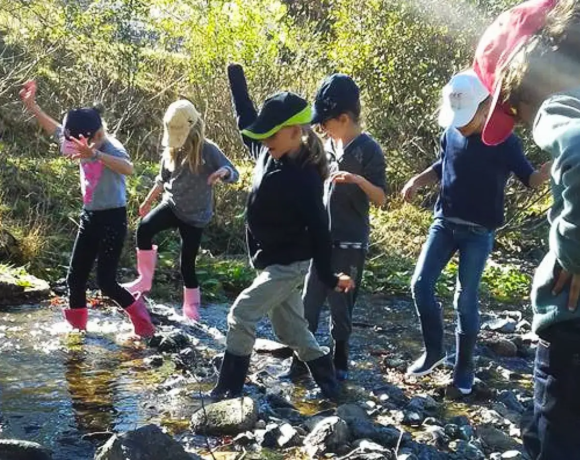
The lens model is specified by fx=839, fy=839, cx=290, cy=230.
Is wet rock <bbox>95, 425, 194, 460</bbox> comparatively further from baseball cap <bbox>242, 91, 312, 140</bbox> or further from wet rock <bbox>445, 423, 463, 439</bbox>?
baseball cap <bbox>242, 91, 312, 140</bbox>

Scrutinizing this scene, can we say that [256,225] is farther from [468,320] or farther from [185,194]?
[185,194]

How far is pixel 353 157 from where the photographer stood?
488 cm

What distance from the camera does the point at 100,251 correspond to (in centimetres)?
564

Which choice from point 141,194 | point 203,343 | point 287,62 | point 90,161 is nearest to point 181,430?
point 203,343

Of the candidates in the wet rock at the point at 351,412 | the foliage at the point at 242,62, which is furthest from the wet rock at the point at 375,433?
the foliage at the point at 242,62

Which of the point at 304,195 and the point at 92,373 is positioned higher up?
the point at 304,195

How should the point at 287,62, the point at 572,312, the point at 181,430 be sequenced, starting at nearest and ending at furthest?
the point at 572,312 → the point at 181,430 → the point at 287,62

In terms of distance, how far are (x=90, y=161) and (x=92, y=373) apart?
4.59ft

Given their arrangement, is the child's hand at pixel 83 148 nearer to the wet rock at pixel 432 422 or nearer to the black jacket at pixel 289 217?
the black jacket at pixel 289 217

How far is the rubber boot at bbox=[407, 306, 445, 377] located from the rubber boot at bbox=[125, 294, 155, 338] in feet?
5.93

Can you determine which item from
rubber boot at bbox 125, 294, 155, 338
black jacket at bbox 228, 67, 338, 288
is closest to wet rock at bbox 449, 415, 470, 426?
black jacket at bbox 228, 67, 338, 288

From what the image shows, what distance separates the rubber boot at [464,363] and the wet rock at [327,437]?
3.70ft

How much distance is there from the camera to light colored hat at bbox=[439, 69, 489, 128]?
4.45m

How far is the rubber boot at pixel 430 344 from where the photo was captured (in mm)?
5016
